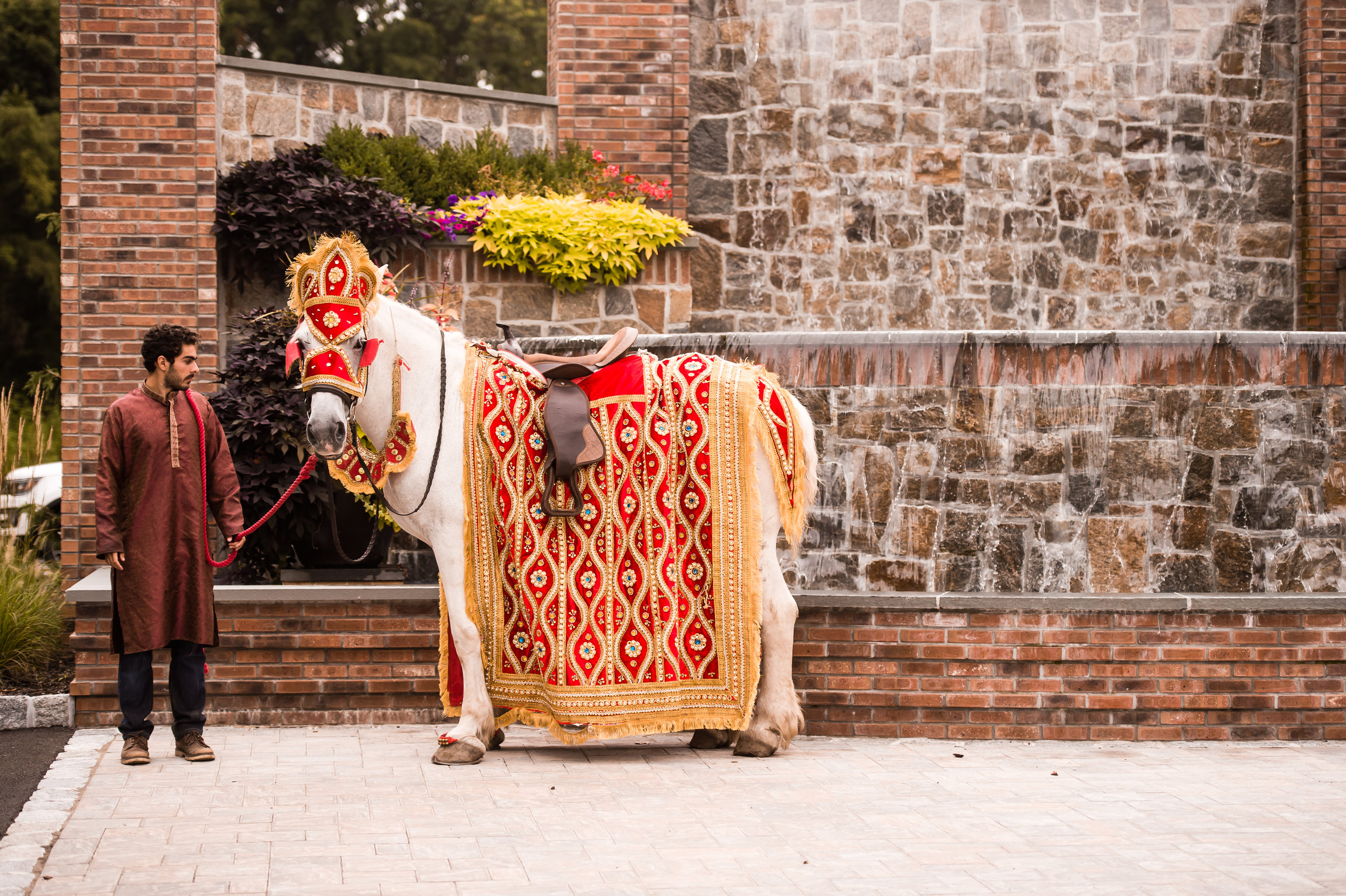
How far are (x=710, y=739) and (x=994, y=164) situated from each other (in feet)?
24.5

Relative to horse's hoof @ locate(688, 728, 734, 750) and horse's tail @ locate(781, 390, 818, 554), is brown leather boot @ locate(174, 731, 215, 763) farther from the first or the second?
horse's tail @ locate(781, 390, 818, 554)

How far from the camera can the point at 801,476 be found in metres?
6.61

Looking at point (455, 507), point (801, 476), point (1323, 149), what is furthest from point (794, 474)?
point (1323, 149)

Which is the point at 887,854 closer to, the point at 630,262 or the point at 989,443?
the point at 989,443

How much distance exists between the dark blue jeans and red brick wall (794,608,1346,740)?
3.08 m

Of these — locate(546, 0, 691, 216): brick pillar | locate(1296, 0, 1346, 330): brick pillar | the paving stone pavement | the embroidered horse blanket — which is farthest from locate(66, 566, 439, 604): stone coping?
locate(1296, 0, 1346, 330): brick pillar

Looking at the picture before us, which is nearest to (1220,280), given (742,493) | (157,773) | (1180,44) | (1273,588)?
(1180,44)

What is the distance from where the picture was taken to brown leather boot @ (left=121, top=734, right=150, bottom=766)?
6316 millimetres

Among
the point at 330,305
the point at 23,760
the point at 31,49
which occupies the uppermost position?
the point at 31,49

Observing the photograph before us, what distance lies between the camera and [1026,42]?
→ 12.5 meters

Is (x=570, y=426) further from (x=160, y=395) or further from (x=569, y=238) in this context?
(x=569, y=238)

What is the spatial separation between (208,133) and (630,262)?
9.79 feet

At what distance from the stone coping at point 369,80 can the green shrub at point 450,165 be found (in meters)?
0.35

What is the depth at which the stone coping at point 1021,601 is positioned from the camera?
7023 millimetres
